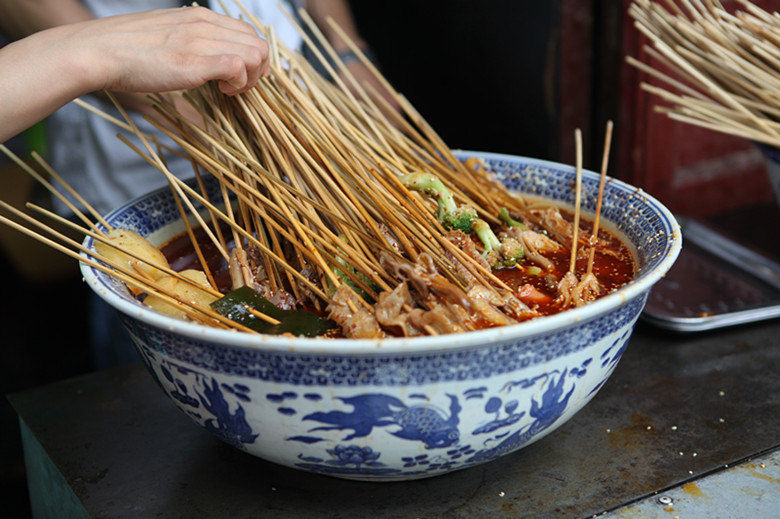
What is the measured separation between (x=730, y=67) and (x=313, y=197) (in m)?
0.92

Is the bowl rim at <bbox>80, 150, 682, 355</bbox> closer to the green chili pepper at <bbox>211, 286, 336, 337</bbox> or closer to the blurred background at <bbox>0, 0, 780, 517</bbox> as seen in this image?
the green chili pepper at <bbox>211, 286, 336, 337</bbox>

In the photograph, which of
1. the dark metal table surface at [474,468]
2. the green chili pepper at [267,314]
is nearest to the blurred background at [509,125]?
the dark metal table surface at [474,468]

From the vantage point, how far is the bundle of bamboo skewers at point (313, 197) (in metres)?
1.04

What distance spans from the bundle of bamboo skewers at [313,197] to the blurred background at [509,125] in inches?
47.3

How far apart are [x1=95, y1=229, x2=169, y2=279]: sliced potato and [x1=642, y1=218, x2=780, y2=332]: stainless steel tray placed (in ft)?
3.19

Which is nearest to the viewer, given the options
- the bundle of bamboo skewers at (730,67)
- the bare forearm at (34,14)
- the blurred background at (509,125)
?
the bundle of bamboo skewers at (730,67)

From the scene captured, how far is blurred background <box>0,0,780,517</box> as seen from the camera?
2326 millimetres

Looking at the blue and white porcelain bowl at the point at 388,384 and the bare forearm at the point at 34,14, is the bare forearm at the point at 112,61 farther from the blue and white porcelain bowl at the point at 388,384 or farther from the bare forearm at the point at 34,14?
the bare forearm at the point at 34,14

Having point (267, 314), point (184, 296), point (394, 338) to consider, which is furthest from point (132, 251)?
point (394, 338)

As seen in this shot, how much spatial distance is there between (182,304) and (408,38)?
216 cm

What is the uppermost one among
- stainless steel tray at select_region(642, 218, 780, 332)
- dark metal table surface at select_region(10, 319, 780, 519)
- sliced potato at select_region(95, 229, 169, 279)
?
sliced potato at select_region(95, 229, 169, 279)

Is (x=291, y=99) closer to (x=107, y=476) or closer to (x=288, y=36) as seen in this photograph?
(x=107, y=476)

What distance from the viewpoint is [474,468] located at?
1.13 m

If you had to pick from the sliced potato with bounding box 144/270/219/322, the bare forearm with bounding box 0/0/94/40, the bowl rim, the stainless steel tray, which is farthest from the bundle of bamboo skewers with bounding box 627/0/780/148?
the bare forearm with bounding box 0/0/94/40
